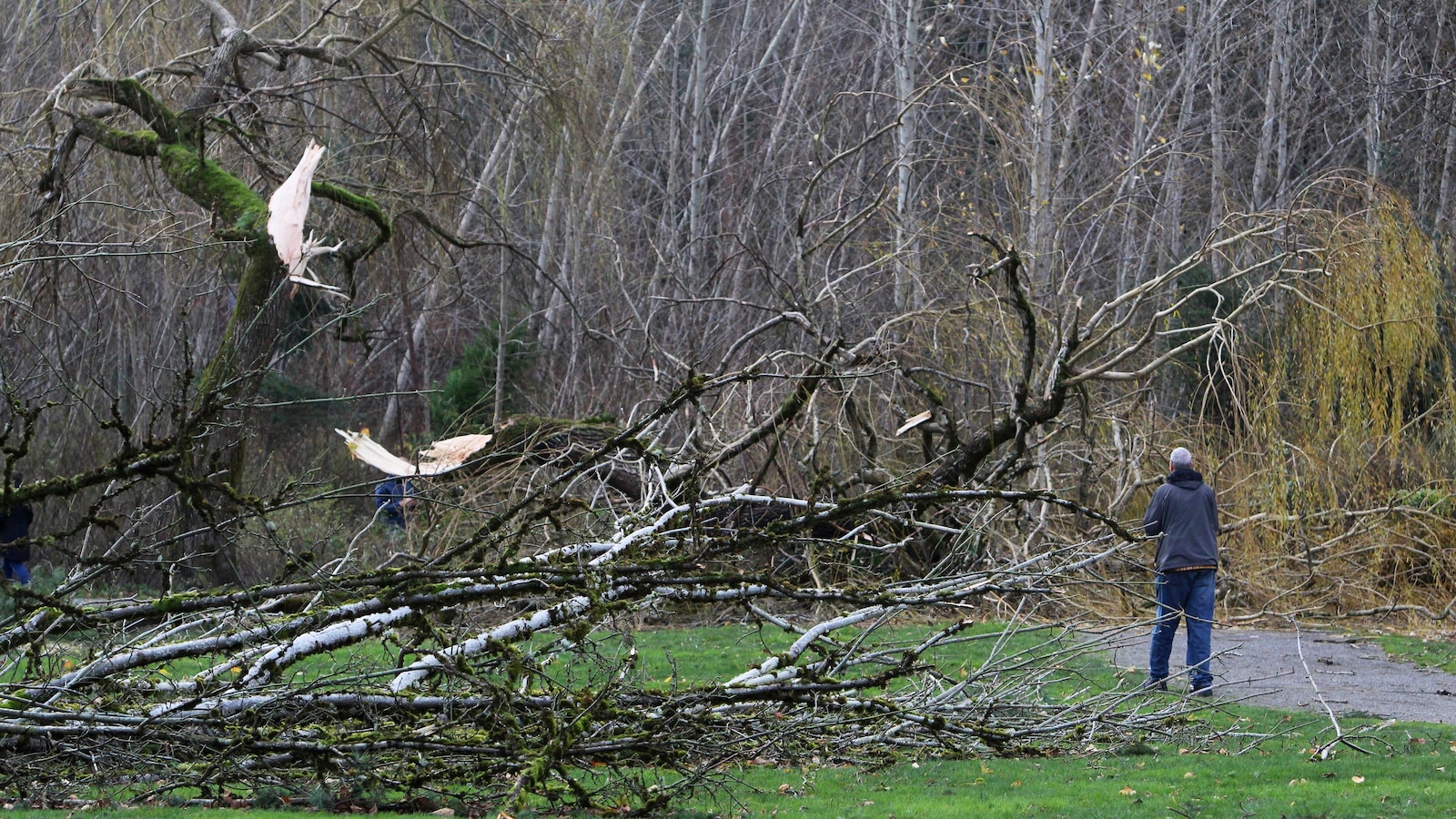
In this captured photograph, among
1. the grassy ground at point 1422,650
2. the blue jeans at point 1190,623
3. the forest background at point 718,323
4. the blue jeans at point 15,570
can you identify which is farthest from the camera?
the blue jeans at point 15,570

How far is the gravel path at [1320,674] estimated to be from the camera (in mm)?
9883

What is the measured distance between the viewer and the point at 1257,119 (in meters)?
24.8

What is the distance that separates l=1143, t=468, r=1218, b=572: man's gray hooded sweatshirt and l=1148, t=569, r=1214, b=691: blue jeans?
96 mm

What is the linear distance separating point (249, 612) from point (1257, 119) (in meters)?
22.9

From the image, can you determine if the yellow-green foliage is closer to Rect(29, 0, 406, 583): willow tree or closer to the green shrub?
Rect(29, 0, 406, 583): willow tree

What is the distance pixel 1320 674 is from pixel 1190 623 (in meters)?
2.40

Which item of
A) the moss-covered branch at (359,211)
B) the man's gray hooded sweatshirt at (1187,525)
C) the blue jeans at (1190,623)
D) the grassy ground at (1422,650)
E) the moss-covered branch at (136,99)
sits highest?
the moss-covered branch at (136,99)

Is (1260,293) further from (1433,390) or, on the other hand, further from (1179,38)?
(1179,38)

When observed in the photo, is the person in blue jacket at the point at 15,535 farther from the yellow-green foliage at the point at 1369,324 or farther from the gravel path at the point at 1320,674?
the yellow-green foliage at the point at 1369,324

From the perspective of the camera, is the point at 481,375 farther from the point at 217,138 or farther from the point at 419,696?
the point at 419,696

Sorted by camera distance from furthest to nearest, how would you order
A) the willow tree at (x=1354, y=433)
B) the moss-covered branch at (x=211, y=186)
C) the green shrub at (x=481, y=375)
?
the green shrub at (x=481, y=375), the willow tree at (x=1354, y=433), the moss-covered branch at (x=211, y=186)

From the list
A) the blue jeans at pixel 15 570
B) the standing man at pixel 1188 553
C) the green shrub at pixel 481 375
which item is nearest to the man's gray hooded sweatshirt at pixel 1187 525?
the standing man at pixel 1188 553

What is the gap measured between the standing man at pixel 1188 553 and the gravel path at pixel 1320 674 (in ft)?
0.87

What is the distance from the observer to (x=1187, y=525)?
10.1 metres
